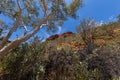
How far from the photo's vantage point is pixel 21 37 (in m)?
15.7

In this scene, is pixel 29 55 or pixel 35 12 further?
pixel 35 12

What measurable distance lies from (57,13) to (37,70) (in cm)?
381

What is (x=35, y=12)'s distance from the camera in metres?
18.0

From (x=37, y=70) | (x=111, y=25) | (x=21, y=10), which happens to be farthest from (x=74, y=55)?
(x=111, y=25)

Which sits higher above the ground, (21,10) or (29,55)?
(21,10)

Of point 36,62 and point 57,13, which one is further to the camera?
point 57,13

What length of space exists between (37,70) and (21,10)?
3628 mm

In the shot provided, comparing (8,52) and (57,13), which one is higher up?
(57,13)

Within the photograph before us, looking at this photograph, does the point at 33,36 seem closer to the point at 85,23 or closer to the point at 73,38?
the point at 85,23

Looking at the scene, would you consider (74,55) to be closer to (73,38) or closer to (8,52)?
(8,52)

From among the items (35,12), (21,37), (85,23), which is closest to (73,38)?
(85,23)

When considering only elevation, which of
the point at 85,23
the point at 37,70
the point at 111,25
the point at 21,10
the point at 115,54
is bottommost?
the point at 37,70

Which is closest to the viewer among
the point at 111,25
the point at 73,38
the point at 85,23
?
the point at 85,23

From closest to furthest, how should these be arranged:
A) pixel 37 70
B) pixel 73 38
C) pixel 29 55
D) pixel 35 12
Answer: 1. pixel 37 70
2. pixel 29 55
3. pixel 35 12
4. pixel 73 38
